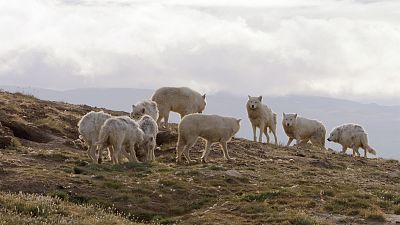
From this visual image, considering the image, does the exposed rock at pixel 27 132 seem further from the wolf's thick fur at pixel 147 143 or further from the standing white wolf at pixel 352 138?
the standing white wolf at pixel 352 138

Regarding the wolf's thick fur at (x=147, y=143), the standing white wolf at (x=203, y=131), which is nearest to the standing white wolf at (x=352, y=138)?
the standing white wolf at (x=203, y=131)

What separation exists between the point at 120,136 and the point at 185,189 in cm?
408

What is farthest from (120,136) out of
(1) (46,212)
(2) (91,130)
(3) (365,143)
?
(3) (365,143)

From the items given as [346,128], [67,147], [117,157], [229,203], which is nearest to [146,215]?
[229,203]

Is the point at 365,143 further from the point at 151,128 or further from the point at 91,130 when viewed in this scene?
the point at 91,130

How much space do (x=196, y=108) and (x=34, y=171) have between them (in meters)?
15.9

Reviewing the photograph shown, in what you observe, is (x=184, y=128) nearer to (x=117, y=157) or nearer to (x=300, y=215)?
(x=117, y=157)

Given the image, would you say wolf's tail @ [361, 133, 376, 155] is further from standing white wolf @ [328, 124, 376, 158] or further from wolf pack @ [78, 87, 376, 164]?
wolf pack @ [78, 87, 376, 164]

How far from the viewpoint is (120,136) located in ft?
80.6

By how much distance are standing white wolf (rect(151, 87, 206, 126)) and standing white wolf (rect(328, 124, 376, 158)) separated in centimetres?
818

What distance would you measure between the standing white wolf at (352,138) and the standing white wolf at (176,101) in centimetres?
818

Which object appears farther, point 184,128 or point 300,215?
point 184,128

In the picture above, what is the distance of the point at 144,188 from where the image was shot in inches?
834

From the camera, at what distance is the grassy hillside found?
18500mm
